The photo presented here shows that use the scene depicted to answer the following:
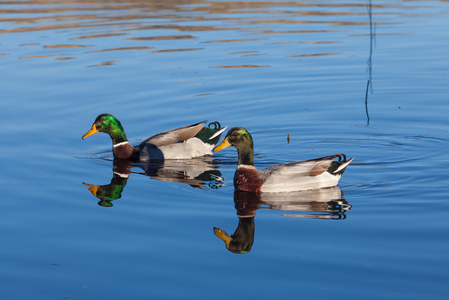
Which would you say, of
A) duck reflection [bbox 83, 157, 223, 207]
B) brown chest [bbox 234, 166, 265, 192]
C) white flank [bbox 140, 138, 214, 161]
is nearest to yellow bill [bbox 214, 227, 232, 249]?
brown chest [bbox 234, 166, 265, 192]

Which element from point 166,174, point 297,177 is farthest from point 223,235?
point 166,174

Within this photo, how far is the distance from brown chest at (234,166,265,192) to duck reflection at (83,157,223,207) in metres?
0.39

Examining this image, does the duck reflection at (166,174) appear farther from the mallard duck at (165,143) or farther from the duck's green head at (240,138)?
the duck's green head at (240,138)

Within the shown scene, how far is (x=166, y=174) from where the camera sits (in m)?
9.91

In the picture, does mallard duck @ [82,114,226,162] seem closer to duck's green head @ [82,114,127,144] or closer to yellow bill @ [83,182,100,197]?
duck's green head @ [82,114,127,144]

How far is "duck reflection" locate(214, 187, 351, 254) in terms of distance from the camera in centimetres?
697

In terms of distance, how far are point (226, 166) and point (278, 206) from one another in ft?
7.50

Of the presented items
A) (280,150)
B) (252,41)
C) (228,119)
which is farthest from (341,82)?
(252,41)

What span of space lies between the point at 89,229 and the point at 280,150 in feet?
13.4

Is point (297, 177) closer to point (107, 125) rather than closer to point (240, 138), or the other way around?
point (240, 138)

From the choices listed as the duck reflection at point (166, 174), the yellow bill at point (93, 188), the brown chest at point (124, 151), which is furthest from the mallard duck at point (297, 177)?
the brown chest at point (124, 151)

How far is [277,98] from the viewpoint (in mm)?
13586

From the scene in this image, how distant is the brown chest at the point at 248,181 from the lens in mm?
8664

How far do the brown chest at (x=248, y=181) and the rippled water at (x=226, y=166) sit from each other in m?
0.12
